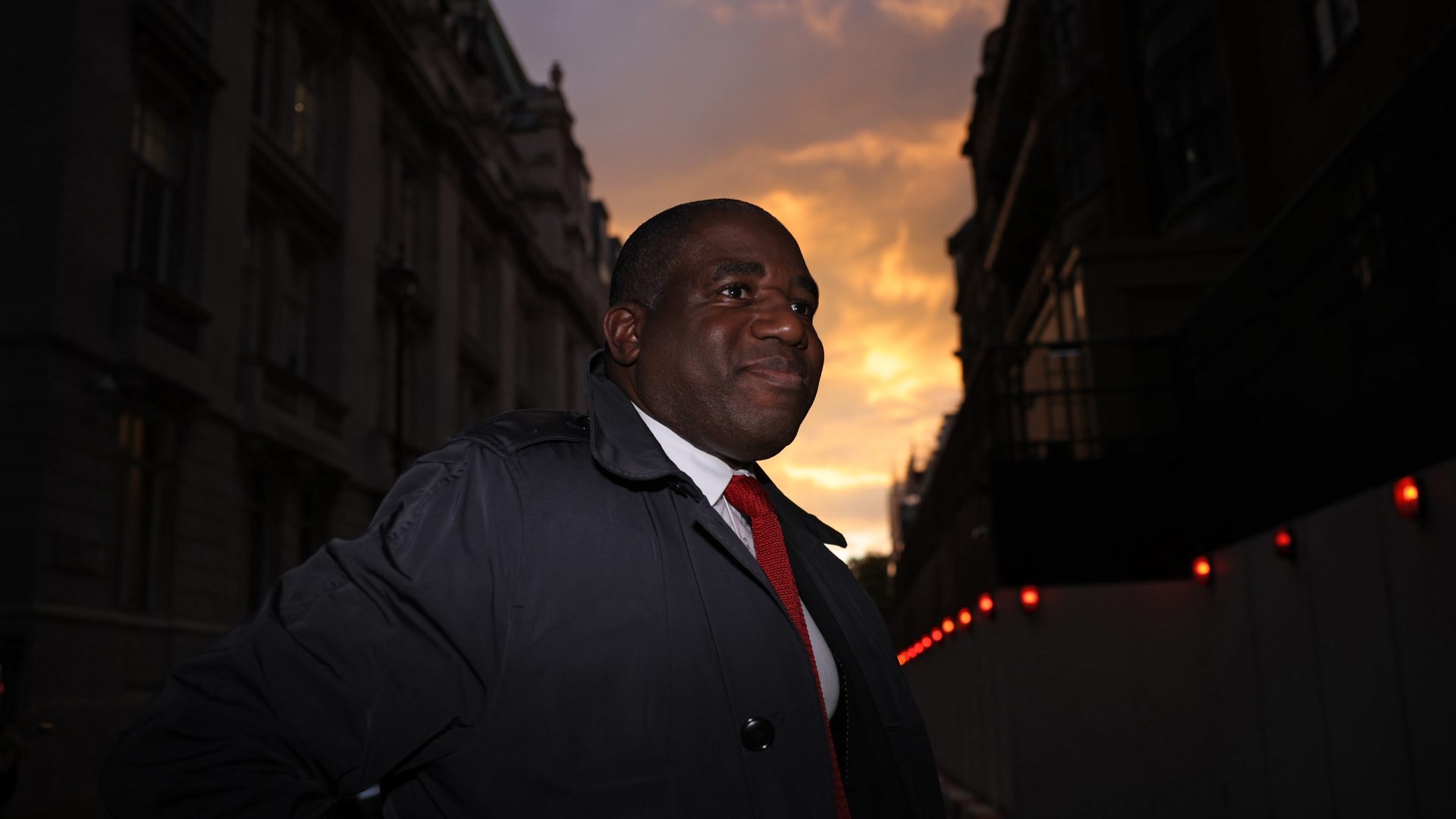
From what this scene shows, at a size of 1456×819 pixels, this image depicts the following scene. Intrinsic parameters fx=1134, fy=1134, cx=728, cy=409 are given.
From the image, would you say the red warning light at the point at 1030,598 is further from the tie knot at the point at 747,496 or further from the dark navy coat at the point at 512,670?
the dark navy coat at the point at 512,670

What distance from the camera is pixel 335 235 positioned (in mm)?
22922

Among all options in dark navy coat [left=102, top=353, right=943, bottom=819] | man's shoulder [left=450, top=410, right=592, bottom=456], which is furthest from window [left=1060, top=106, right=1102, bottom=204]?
dark navy coat [left=102, top=353, right=943, bottom=819]

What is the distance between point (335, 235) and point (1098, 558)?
54.1 feet

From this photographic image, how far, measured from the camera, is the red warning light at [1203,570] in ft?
39.8

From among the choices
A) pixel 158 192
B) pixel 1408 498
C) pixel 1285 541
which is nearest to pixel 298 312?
pixel 158 192

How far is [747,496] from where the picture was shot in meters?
2.24

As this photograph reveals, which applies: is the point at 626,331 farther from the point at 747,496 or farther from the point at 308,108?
the point at 308,108

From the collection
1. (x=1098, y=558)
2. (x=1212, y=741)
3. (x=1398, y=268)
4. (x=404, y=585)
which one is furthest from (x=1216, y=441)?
(x=404, y=585)

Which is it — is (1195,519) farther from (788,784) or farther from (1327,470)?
(788,784)

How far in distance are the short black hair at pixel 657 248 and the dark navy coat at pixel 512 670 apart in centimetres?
40

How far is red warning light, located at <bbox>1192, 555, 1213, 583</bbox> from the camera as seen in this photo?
477 inches

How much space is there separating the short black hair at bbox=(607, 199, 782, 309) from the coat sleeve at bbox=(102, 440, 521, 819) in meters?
0.65

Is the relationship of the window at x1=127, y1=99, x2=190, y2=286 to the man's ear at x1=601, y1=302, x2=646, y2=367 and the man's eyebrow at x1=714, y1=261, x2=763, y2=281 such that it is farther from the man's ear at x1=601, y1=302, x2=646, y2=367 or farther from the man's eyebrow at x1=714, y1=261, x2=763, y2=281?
the man's eyebrow at x1=714, y1=261, x2=763, y2=281

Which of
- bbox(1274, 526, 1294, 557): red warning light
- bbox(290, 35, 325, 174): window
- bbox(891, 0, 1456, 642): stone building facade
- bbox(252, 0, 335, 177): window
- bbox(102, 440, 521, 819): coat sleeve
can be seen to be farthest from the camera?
bbox(290, 35, 325, 174): window
